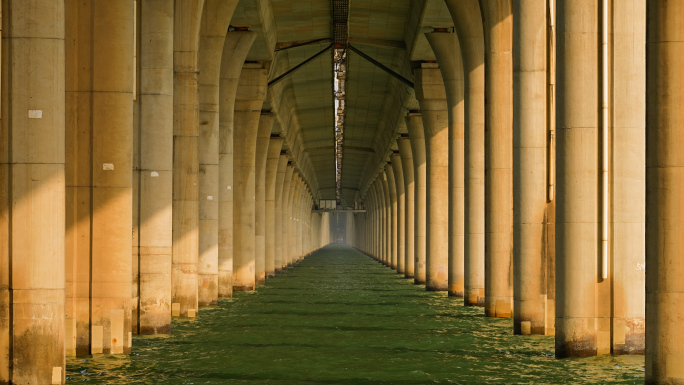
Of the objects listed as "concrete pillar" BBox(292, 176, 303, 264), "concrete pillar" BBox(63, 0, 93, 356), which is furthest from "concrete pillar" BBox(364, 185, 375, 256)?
"concrete pillar" BBox(63, 0, 93, 356)

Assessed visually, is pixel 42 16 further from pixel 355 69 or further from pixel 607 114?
pixel 355 69

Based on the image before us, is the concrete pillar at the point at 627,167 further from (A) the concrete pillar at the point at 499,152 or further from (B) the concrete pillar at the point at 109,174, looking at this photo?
(B) the concrete pillar at the point at 109,174

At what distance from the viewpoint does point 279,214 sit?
2569 inches

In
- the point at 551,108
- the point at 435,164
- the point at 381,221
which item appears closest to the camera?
the point at 551,108

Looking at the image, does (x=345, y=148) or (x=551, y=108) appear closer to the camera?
(x=551, y=108)

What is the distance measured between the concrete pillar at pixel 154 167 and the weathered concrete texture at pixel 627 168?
9.81 meters

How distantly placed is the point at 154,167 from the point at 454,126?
13968 mm

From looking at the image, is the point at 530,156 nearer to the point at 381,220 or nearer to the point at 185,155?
the point at 185,155

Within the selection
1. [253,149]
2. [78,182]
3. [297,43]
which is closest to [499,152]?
[78,182]

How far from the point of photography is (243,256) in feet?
134

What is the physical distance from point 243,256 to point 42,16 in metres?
27.5

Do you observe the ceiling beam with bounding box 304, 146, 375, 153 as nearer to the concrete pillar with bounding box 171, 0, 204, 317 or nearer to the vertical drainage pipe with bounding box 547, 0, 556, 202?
the concrete pillar with bounding box 171, 0, 204, 317

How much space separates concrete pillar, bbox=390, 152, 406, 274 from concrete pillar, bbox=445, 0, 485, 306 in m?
26.7

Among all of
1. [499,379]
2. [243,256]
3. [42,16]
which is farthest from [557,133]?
[243,256]
